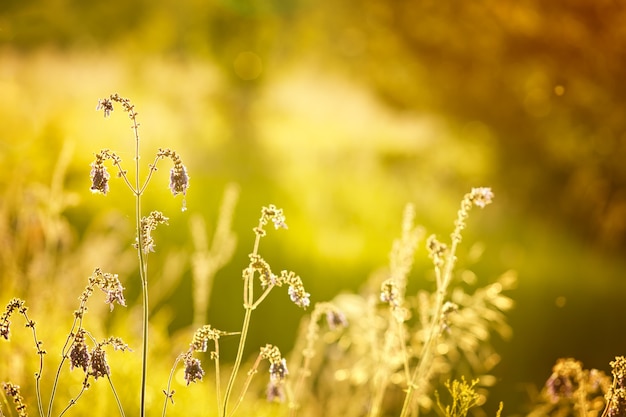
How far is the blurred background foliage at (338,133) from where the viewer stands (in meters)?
3.37

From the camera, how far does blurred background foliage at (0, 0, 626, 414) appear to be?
3.37m

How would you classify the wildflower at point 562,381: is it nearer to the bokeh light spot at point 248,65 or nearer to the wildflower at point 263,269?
the wildflower at point 263,269

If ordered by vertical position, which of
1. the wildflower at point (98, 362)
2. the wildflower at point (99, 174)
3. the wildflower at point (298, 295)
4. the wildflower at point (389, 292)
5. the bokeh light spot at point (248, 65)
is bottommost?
the wildflower at point (98, 362)

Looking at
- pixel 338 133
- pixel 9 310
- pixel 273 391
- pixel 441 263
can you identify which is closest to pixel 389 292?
pixel 441 263

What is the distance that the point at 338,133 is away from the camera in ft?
11.3

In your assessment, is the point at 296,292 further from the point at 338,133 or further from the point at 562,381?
the point at 338,133

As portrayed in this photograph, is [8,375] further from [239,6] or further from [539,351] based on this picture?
[539,351]

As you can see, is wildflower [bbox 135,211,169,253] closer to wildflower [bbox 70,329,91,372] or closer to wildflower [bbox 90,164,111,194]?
wildflower [bbox 90,164,111,194]

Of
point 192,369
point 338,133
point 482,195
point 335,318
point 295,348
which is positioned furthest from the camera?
point 338,133

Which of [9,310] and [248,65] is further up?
[248,65]

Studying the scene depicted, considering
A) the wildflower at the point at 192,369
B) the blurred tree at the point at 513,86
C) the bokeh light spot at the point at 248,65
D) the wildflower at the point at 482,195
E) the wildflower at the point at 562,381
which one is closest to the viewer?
the wildflower at the point at 192,369

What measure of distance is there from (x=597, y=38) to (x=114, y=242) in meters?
2.33

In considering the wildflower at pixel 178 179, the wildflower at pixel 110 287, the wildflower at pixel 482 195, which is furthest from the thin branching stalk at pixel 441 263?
the wildflower at pixel 110 287

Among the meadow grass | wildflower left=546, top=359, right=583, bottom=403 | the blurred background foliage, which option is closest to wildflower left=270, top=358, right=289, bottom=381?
Result: the meadow grass
